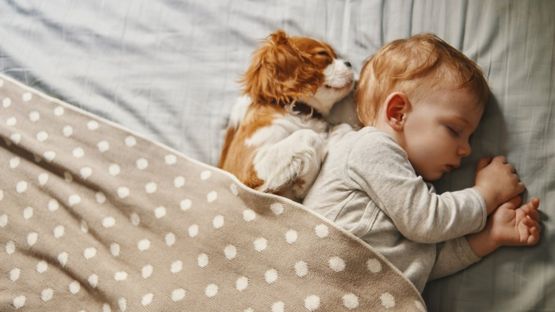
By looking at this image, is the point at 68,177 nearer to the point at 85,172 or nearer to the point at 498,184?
the point at 85,172

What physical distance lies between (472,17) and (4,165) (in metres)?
1.05

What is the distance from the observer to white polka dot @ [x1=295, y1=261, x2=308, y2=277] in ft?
3.11

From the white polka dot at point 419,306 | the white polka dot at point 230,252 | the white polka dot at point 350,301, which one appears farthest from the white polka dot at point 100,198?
the white polka dot at point 419,306

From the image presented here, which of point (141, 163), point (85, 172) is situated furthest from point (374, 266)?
point (85, 172)

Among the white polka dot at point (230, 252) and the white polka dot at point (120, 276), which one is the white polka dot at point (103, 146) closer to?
the white polka dot at point (120, 276)

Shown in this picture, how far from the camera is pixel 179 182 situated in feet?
3.66

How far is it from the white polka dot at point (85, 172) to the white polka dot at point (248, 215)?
374 mm

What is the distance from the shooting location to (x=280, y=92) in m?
1.09

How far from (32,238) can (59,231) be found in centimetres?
6

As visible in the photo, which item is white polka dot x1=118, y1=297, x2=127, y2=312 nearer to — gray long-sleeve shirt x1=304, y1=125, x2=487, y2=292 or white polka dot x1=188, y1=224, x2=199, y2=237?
white polka dot x1=188, y1=224, x2=199, y2=237

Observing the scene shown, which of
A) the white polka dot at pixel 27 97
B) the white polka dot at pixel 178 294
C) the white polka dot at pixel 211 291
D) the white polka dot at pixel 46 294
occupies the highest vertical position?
the white polka dot at pixel 27 97

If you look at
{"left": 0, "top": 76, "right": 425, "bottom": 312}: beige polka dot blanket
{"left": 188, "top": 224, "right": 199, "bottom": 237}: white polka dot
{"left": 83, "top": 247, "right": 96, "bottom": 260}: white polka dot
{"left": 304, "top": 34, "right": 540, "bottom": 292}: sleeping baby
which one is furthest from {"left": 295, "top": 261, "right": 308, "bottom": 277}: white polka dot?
{"left": 83, "top": 247, "right": 96, "bottom": 260}: white polka dot

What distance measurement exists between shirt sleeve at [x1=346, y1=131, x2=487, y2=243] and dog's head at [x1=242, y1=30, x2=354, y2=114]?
6.5 inches

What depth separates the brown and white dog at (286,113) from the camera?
3.40 feet
